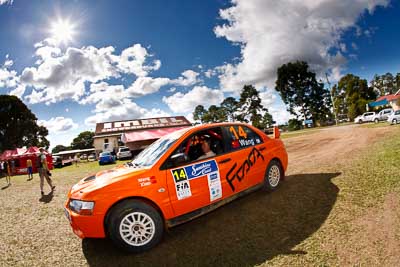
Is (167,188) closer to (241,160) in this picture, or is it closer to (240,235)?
(240,235)

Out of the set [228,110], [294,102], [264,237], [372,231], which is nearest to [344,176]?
[372,231]

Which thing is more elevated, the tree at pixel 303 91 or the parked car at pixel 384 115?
the tree at pixel 303 91

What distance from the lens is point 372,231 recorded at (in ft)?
9.51

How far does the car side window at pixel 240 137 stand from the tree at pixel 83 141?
322 feet

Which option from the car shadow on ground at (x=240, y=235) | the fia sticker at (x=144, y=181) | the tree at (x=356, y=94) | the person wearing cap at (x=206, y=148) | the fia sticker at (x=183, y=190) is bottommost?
the car shadow on ground at (x=240, y=235)

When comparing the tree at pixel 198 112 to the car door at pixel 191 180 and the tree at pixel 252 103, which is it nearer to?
the tree at pixel 252 103

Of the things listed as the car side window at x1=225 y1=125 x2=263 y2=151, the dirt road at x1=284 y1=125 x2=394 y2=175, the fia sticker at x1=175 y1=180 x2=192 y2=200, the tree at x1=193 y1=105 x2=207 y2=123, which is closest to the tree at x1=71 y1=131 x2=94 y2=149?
the tree at x1=193 y1=105 x2=207 y2=123

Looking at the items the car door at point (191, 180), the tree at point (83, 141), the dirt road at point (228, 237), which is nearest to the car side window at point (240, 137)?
the car door at point (191, 180)

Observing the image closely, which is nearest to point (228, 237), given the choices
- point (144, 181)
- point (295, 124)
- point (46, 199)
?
point (144, 181)

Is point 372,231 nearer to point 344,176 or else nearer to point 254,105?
point 344,176

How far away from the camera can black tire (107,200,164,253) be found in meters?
2.94

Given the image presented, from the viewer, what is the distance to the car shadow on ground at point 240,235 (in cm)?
282

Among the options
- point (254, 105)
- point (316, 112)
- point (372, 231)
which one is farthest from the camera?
point (254, 105)

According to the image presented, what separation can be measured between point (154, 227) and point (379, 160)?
6.64 m
